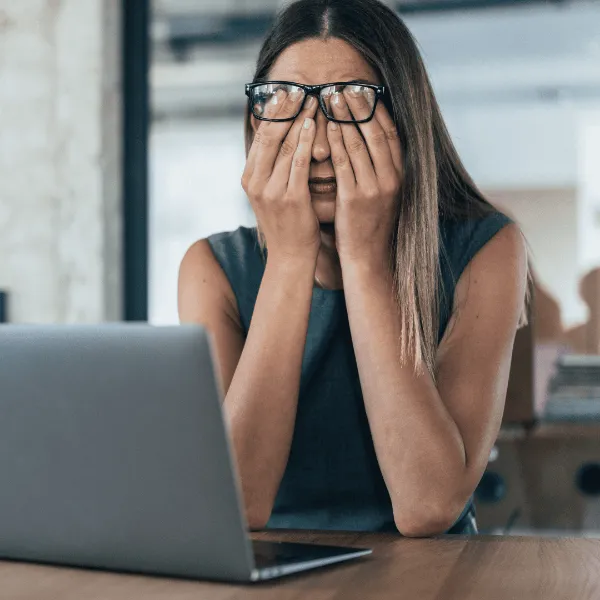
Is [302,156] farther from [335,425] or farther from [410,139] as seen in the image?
[335,425]

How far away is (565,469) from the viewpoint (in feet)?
6.34

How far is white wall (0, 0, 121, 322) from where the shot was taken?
2303 millimetres

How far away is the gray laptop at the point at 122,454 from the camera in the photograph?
0.58 metres

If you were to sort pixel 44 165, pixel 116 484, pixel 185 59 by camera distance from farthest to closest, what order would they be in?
pixel 185 59, pixel 44 165, pixel 116 484

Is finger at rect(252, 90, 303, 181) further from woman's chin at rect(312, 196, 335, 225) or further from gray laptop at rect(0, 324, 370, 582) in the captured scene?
gray laptop at rect(0, 324, 370, 582)

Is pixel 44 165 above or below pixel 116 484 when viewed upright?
above

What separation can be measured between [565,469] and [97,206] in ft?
4.39

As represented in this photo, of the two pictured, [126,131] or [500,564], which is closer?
[500,564]

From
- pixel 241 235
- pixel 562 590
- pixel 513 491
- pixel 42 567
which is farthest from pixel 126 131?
pixel 562 590

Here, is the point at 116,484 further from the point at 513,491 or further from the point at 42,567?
the point at 513,491

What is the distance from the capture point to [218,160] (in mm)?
2643

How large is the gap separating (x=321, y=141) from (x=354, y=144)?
51 millimetres

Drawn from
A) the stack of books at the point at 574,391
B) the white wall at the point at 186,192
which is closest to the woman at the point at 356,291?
the stack of books at the point at 574,391

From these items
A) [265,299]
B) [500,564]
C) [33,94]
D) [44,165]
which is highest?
[33,94]
